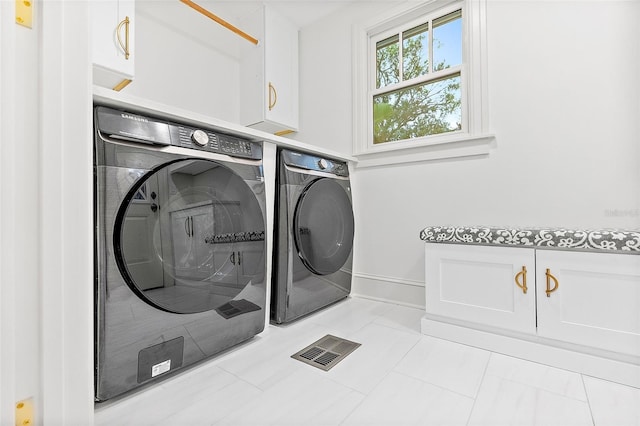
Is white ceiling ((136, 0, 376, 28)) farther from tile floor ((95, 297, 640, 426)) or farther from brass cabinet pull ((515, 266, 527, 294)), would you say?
tile floor ((95, 297, 640, 426))

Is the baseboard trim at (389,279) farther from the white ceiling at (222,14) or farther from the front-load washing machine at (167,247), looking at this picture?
the white ceiling at (222,14)

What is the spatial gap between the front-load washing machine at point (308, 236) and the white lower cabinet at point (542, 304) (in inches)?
24.0

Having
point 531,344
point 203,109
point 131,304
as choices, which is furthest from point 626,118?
point 203,109

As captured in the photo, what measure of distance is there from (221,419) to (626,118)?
87.0 inches

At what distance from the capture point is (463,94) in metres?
1.94

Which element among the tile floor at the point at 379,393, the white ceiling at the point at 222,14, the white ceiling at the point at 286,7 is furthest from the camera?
the white ceiling at the point at 286,7

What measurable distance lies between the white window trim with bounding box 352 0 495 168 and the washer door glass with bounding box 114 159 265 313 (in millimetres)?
1222

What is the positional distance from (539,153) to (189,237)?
188 centimetres

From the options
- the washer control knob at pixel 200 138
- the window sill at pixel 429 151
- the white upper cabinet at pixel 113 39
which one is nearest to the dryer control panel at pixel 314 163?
the window sill at pixel 429 151

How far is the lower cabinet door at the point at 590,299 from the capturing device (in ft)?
3.58

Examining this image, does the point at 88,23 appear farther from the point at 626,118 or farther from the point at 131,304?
the point at 626,118

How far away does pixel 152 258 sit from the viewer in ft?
3.26

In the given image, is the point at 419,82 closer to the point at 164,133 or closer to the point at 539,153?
the point at 539,153

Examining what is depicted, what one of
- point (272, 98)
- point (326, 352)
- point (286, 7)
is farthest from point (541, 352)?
point (286, 7)
